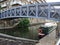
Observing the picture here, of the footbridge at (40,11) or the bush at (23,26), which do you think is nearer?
the footbridge at (40,11)

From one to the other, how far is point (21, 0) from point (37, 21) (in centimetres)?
246

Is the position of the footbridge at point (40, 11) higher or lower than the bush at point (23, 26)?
higher

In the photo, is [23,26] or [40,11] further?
[23,26]

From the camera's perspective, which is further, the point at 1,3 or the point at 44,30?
the point at 1,3

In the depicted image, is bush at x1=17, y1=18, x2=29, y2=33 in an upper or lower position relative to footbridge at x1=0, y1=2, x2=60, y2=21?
lower

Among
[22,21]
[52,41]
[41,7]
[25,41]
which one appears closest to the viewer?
[25,41]

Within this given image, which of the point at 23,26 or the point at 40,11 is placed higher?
the point at 40,11

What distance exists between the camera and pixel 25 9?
13.2 m

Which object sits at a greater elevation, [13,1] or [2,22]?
[13,1]

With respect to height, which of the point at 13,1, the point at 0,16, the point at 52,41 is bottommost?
the point at 52,41

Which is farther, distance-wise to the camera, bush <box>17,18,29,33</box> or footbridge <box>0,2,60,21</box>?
bush <box>17,18,29,33</box>

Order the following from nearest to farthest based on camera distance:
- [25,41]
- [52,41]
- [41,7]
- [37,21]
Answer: [25,41], [52,41], [41,7], [37,21]

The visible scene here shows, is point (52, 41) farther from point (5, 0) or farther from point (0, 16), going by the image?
point (5, 0)

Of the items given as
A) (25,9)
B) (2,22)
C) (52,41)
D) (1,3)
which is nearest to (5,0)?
(1,3)
